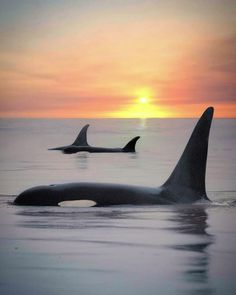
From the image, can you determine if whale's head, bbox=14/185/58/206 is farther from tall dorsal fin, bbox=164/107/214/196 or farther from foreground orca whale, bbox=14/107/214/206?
tall dorsal fin, bbox=164/107/214/196

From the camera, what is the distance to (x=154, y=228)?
11.8 meters

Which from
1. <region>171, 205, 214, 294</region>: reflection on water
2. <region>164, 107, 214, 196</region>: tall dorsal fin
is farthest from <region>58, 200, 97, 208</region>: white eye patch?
<region>164, 107, 214, 196</region>: tall dorsal fin

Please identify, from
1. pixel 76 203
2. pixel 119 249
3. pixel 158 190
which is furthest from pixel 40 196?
pixel 119 249

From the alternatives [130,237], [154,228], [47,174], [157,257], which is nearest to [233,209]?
[154,228]

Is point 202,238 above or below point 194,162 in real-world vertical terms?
below

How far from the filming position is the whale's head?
13.4 meters

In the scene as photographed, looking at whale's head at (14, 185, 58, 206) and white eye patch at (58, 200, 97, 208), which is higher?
whale's head at (14, 185, 58, 206)

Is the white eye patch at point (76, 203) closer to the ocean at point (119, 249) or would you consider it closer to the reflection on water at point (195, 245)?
the ocean at point (119, 249)

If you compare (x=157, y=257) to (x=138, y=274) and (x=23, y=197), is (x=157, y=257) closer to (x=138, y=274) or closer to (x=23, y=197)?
(x=138, y=274)

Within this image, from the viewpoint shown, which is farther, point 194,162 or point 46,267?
point 194,162

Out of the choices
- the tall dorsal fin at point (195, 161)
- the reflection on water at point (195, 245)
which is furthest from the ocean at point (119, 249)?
the tall dorsal fin at point (195, 161)

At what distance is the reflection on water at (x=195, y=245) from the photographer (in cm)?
775

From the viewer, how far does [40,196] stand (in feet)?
44.3

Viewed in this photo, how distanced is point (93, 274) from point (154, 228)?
373cm
